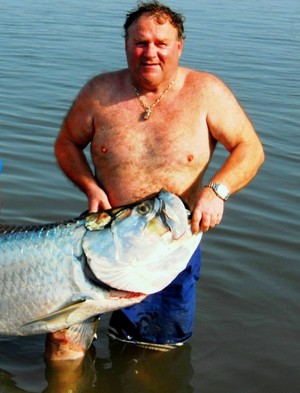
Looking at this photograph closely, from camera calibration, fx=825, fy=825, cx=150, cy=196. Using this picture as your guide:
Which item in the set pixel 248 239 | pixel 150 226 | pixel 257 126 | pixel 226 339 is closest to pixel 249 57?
pixel 257 126

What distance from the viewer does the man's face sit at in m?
5.02

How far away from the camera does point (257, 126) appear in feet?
37.2

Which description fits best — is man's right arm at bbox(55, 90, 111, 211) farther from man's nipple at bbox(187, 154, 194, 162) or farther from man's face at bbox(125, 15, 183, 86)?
man's nipple at bbox(187, 154, 194, 162)

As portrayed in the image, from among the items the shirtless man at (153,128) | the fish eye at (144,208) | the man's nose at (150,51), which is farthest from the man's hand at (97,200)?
the man's nose at (150,51)

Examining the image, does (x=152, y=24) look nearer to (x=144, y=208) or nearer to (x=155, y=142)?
(x=155, y=142)

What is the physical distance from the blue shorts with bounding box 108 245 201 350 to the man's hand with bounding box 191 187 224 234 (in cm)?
73

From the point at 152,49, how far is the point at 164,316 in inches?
67.4

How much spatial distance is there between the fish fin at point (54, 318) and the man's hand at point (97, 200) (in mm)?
691

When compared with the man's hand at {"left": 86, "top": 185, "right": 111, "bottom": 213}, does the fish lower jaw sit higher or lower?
lower

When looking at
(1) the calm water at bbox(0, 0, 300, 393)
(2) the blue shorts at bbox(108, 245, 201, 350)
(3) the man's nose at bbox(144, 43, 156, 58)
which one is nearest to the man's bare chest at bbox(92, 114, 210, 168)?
(3) the man's nose at bbox(144, 43, 156, 58)

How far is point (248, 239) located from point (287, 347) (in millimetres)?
1924

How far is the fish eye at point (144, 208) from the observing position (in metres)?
4.36

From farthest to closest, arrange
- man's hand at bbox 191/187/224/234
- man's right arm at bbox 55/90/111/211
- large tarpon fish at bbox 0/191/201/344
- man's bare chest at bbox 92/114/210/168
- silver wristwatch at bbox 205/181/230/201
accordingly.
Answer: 1. man's right arm at bbox 55/90/111/211
2. man's bare chest at bbox 92/114/210/168
3. silver wristwatch at bbox 205/181/230/201
4. man's hand at bbox 191/187/224/234
5. large tarpon fish at bbox 0/191/201/344

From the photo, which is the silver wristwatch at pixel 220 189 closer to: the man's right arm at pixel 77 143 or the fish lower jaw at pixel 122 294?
the fish lower jaw at pixel 122 294
